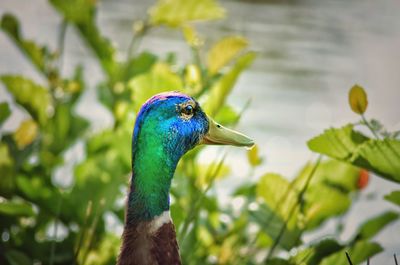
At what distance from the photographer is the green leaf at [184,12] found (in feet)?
8.71

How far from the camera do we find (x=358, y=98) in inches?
76.8

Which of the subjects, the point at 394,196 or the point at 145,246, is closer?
the point at 145,246

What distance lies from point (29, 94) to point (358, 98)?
1.16 m

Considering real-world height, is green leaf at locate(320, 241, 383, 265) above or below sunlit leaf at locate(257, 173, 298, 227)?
below

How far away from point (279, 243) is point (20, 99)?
2.96ft

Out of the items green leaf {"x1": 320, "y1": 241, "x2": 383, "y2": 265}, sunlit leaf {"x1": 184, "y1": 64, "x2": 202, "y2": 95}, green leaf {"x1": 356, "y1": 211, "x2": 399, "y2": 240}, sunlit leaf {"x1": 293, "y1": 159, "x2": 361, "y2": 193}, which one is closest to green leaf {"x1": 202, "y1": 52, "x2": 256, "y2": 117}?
sunlit leaf {"x1": 184, "y1": 64, "x2": 202, "y2": 95}

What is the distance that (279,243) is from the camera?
2363mm

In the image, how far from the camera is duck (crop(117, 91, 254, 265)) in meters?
1.71

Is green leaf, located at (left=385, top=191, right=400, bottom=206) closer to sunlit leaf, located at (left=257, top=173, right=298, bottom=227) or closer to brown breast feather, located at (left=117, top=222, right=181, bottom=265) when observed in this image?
sunlit leaf, located at (left=257, top=173, right=298, bottom=227)

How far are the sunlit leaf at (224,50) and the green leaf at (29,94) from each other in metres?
0.51

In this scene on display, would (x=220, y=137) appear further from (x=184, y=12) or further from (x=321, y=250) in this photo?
(x=184, y=12)

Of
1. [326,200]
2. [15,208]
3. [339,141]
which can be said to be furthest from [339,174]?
[15,208]

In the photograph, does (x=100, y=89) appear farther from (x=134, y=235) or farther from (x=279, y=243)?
(x=134, y=235)

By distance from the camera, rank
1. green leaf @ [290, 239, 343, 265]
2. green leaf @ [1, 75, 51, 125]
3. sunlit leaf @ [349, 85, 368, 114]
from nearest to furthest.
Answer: sunlit leaf @ [349, 85, 368, 114] → green leaf @ [290, 239, 343, 265] → green leaf @ [1, 75, 51, 125]
